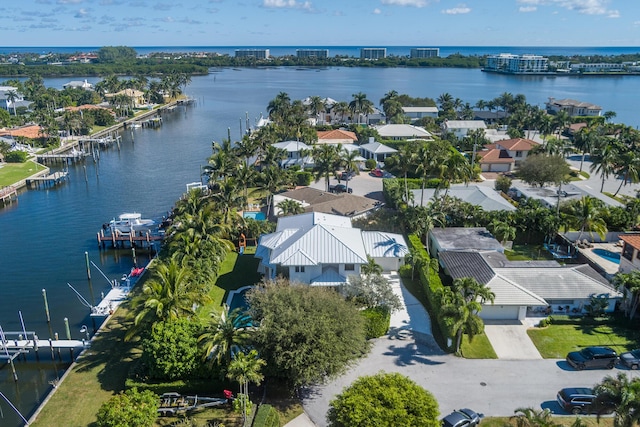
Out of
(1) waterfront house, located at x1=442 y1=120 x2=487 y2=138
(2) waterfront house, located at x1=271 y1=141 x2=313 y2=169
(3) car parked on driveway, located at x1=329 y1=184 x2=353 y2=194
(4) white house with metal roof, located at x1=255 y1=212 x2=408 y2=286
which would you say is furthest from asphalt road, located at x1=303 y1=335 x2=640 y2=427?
(1) waterfront house, located at x1=442 y1=120 x2=487 y2=138

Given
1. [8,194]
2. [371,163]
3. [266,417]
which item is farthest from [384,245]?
[8,194]

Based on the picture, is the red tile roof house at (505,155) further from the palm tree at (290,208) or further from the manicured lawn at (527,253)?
the palm tree at (290,208)

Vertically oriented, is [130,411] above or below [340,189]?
below

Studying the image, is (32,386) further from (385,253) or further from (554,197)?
(554,197)

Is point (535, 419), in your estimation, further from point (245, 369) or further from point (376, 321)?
point (245, 369)

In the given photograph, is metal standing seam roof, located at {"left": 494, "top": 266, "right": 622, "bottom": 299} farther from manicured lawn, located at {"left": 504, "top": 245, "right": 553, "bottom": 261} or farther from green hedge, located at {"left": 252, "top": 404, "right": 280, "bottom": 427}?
green hedge, located at {"left": 252, "top": 404, "right": 280, "bottom": 427}

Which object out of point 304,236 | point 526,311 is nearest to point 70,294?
point 304,236

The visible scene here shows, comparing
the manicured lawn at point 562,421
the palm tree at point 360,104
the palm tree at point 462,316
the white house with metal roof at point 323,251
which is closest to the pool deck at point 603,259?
the white house with metal roof at point 323,251
